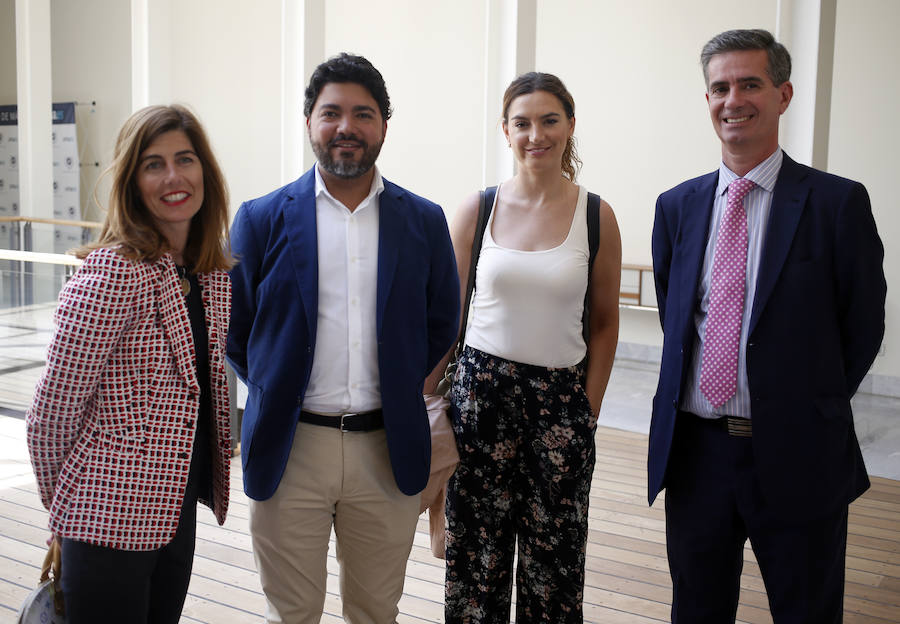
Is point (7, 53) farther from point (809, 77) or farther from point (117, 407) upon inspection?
point (117, 407)

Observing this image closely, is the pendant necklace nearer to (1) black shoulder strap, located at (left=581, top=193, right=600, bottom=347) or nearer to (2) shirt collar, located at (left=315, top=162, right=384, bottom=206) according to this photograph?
(2) shirt collar, located at (left=315, top=162, right=384, bottom=206)

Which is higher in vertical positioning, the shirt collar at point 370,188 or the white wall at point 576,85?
the white wall at point 576,85

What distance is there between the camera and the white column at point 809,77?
467cm

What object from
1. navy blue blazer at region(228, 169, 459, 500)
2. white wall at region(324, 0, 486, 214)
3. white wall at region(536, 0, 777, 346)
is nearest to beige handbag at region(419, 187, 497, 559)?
navy blue blazer at region(228, 169, 459, 500)

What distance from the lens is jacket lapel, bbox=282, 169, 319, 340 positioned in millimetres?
2145

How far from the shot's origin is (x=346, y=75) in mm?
2172

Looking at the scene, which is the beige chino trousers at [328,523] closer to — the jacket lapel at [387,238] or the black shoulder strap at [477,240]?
the jacket lapel at [387,238]

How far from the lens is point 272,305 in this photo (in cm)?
218

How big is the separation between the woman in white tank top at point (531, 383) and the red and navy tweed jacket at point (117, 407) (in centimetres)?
96

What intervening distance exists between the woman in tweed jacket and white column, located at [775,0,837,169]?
373 cm

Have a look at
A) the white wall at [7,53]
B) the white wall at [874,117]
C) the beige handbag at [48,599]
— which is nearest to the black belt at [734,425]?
the beige handbag at [48,599]

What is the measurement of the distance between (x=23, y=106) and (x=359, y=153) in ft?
31.1

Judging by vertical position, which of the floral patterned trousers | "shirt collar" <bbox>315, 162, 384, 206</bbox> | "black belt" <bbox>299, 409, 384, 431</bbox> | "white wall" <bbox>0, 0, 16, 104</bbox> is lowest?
the floral patterned trousers

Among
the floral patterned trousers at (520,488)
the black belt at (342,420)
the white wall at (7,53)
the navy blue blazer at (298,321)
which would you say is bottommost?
the floral patterned trousers at (520,488)
